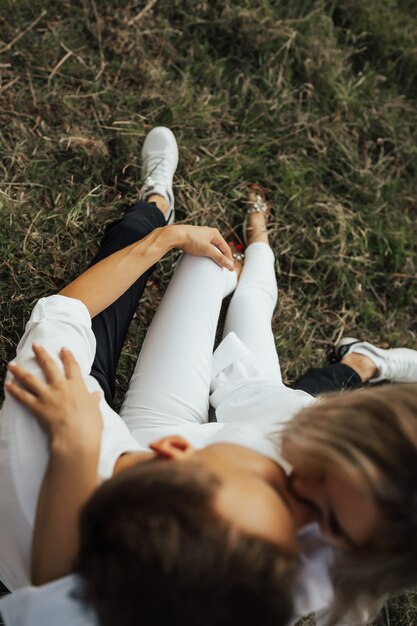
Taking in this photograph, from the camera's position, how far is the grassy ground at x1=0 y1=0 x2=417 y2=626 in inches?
98.1

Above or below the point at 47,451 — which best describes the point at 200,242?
above

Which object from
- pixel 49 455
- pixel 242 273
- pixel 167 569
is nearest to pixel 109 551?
pixel 167 569

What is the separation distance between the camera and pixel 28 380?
4.66ft

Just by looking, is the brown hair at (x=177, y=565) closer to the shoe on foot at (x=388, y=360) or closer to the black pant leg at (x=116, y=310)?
the black pant leg at (x=116, y=310)

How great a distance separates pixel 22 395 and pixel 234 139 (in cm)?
185

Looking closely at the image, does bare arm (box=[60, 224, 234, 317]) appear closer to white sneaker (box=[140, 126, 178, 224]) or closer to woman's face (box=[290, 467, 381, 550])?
white sneaker (box=[140, 126, 178, 224])

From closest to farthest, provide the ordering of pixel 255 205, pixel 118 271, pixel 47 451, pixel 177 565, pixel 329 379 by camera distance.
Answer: pixel 177 565, pixel 47 451, pixel 118 271, pixel 329 379, pixel 255 205

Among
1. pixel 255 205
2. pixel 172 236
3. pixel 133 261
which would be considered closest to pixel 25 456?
pixel 133 261

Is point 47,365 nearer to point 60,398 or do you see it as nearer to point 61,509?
point 60,398

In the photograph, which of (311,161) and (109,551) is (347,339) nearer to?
(311,161)

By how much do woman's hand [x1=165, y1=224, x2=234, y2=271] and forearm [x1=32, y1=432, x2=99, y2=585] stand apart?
3.03ft

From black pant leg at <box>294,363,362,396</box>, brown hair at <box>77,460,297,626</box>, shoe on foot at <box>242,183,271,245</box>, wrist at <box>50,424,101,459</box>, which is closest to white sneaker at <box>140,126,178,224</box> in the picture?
shoe on foot at <box>242,183,271,245</box>

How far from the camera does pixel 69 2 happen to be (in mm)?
2688

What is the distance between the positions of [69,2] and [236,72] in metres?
0.87
